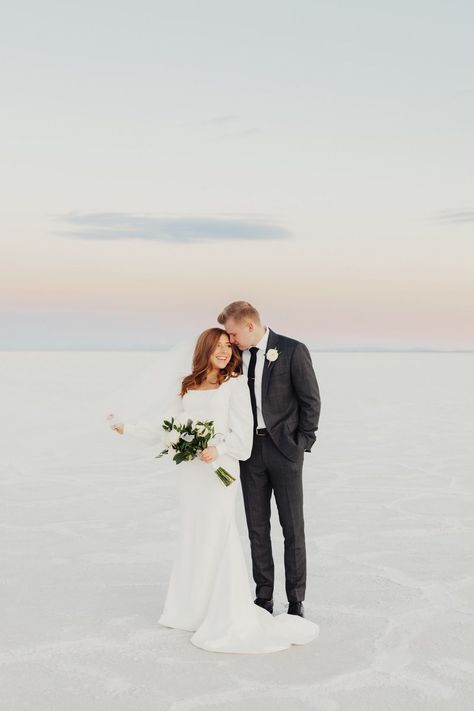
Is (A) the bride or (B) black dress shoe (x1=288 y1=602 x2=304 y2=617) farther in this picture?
(B) black dress shoe (x1=288 y1=602 x2=304 y2=617)

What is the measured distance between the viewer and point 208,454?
498 cm

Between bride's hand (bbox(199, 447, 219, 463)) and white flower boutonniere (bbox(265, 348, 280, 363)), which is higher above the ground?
white flower boutonniere (bbox(265, 348, 280, 363))

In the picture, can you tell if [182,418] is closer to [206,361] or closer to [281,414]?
[206,361]

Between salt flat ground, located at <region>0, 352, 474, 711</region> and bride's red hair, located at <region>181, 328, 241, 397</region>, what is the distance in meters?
0.68

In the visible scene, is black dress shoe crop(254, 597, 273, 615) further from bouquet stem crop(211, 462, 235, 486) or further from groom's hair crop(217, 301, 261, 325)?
groom's hair crop(217, 301, 261, 325)

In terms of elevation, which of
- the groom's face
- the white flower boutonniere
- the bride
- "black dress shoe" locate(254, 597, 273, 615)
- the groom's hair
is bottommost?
"black dress shoe" locate(254, 597, 273, 615)

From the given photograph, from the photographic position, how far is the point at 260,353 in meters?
5.23

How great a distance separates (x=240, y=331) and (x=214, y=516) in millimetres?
1042

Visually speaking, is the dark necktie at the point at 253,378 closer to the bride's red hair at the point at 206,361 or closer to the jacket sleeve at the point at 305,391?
the bride's red hair at the point at 206,361

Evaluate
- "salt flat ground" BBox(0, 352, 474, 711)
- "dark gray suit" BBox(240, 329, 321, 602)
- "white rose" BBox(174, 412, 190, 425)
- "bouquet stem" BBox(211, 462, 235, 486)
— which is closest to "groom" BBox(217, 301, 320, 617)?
"dark gray suit" BBox(240, 329, 321, 602)

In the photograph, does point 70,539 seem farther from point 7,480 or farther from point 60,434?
point 60,434

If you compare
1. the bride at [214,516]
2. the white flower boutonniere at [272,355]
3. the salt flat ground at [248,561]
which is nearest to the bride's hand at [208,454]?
the bride at [214,516]

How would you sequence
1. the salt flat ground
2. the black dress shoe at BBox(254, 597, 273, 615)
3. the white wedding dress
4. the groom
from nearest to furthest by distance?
the salt flat ground, the white wedding dress, the groom, the black dress shoe at BBox(254, 597, 273, 615)

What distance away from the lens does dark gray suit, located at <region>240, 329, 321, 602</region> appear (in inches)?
204
